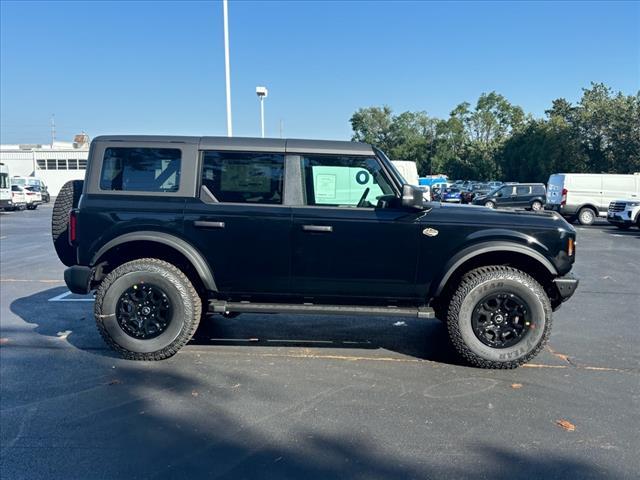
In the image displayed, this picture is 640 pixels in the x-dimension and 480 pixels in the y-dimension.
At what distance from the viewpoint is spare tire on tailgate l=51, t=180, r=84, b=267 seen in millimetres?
5145

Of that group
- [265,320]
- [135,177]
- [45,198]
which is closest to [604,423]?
[265,320]

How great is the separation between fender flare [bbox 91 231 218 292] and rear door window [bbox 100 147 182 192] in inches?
17.5

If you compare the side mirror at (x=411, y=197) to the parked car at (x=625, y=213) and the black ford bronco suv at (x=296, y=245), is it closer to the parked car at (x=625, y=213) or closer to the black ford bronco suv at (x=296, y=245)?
the black ford bronco suv at (x=296, y=245)

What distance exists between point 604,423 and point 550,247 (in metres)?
1.56

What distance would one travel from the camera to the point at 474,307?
4566 mm

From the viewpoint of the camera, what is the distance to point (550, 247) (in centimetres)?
456

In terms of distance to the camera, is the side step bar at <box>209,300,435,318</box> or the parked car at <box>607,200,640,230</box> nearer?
the side step bar at <box>209,300,435,318</box>

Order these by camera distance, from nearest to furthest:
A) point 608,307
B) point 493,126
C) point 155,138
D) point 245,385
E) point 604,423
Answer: point 604,423 < point 245,385 < point 155,138 < point 608,307 < point 493,126

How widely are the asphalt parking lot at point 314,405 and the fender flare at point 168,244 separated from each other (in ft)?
2.94

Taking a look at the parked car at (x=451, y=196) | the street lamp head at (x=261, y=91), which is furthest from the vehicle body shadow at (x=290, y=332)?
the parked car at (x=451, y=196)

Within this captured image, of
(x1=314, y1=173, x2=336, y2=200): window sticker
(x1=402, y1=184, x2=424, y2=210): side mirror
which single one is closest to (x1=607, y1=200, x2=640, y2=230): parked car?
(x1=402, y1=184, x2=424, y2=210): side mirror

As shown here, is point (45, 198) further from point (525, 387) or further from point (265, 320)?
point (525, 387)

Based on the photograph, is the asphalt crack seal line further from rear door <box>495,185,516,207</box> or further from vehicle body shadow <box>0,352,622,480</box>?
rear door <box>495,185,516,207</box>

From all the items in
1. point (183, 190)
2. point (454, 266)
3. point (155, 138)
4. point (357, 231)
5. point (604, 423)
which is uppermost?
point (155, 138)
